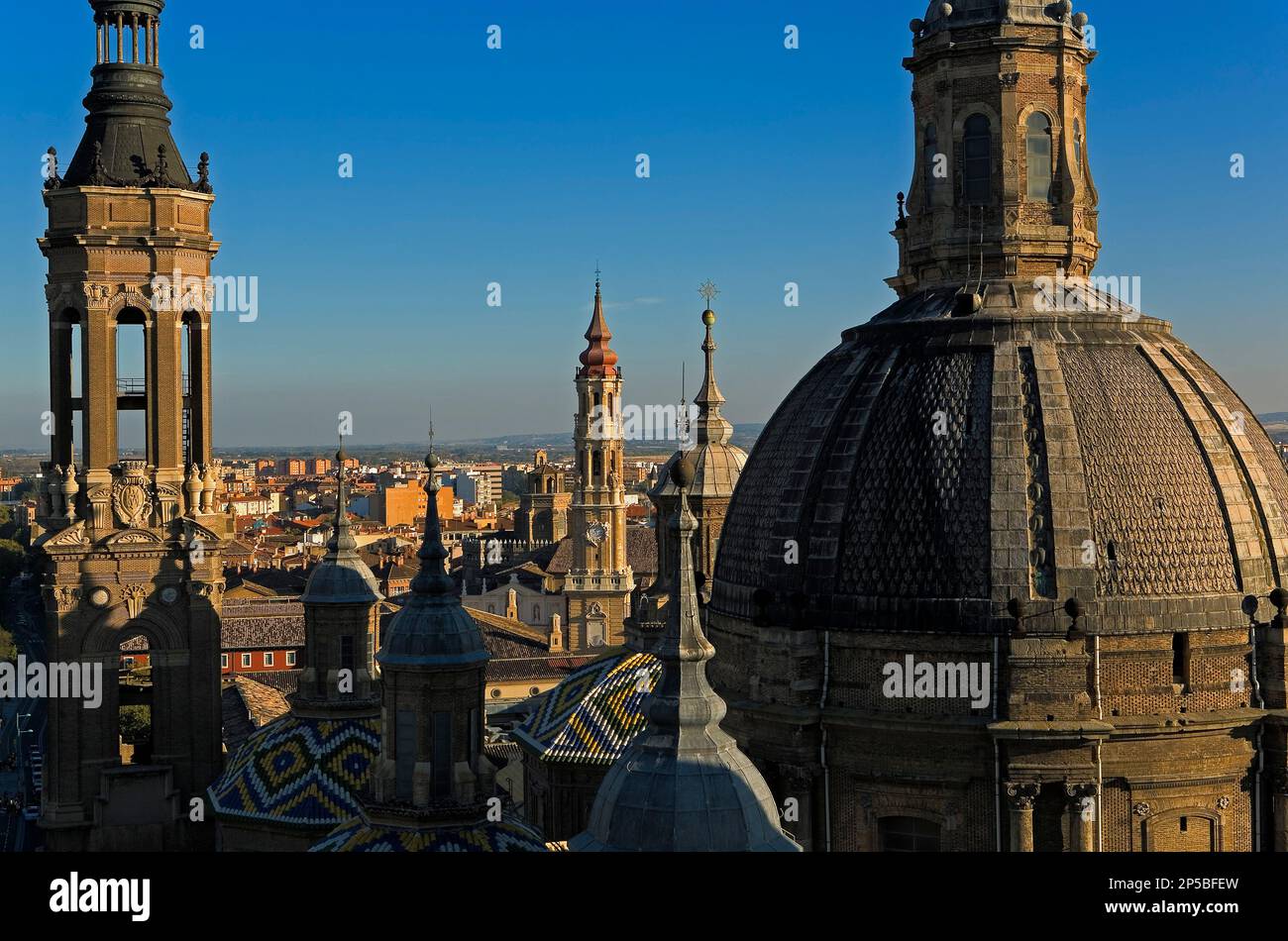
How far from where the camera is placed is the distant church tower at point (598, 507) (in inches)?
3868

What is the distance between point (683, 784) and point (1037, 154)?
17017mm

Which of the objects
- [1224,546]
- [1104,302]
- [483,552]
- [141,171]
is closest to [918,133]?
[1104,302]

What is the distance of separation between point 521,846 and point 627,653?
1370 centimetres

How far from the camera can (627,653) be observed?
138 feet

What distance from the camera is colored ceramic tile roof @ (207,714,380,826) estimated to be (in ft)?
119

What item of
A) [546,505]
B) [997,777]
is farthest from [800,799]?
[546,505]

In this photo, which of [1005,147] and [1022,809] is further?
[1005,147]

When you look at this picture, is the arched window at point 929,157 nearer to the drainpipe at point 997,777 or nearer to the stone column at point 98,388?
the drainpipe at point 997,777

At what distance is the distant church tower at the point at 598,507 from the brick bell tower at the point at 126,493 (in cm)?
5470

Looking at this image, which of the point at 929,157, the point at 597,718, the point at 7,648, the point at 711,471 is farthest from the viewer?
the point at 7,648

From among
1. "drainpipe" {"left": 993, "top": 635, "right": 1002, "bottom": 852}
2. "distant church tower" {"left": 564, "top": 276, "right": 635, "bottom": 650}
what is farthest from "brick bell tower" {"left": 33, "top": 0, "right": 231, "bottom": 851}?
"distant church tower" {"left": 564, "top": 276, "right": 635, "bottom": 650}

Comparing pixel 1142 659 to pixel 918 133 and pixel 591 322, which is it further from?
pixel 591 322

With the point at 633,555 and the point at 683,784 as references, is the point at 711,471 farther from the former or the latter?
the point at 633,555

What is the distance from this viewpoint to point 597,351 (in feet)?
320
